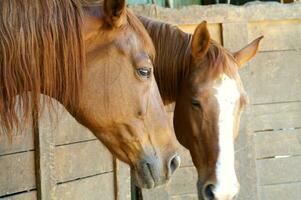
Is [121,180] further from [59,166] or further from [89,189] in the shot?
[59,166]

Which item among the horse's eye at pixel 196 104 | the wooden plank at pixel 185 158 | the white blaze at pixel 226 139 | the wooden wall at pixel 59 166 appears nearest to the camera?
the white blaze at pixel 226 139

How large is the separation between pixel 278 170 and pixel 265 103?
48 centimetres

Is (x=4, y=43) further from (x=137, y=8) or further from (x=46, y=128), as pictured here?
(x=137, y=8)

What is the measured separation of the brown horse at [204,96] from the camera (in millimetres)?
2480

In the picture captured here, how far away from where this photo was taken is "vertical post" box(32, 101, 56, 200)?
8.98ft

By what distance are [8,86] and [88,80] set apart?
28cm

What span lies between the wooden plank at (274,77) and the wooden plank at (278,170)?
423 mm

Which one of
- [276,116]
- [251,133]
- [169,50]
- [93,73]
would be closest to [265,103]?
[276,116]

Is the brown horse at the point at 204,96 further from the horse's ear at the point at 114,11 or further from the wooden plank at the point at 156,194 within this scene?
the horse's ear at the point at 114,11

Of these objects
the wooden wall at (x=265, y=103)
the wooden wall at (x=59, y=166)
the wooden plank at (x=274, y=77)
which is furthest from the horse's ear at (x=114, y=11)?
the wooden plank at (x=274, y=77)

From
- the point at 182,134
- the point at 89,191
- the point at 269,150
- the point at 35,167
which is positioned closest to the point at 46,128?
the point at 35,167

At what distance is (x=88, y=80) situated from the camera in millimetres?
1867

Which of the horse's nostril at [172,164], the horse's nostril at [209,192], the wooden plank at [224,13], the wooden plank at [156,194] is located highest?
the wooden plank at [224,13]

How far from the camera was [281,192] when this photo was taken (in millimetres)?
3672
